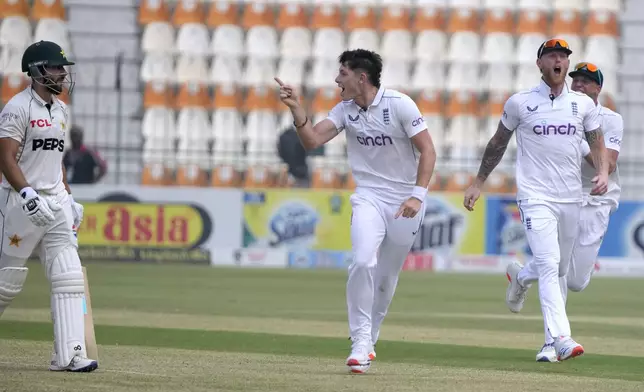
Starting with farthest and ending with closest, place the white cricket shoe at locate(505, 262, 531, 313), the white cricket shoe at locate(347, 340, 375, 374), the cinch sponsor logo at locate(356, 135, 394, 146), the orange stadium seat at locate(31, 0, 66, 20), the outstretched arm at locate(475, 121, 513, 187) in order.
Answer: the orange stadium seat at locate(31, 0, 66, 20)
the white cricket shoe at locate(505, 262, 531, 313)
the outstretched arm at locate(475, 121, 513, 187)
the cinch sponsor logo at locate(356, 135, 394, 146)
the white cricket shoe at locate(347, 340, 375, 374)

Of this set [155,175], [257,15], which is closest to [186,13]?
[257,15]

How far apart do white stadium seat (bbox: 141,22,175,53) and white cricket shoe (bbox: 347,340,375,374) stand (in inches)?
637

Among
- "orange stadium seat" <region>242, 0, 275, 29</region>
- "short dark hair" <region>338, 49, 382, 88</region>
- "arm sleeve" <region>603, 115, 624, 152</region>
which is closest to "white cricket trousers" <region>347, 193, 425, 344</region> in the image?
"short dark hair" <region>338, 49, 382, 88</region>

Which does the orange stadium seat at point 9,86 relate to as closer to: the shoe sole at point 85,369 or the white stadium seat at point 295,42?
the white stadium seat at point 295,42

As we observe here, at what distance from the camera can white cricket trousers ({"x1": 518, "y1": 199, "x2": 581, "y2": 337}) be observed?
8.75 m

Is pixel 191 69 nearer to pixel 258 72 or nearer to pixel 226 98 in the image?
pixel 226 98

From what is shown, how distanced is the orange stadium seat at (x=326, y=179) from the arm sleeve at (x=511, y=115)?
12.7 meters

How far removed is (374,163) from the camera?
8.25 m

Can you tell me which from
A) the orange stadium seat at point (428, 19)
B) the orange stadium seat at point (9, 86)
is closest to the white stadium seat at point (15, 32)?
the orange stadium seat at point (9, 86)

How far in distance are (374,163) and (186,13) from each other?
1615cm

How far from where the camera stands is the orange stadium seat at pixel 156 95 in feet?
74.7

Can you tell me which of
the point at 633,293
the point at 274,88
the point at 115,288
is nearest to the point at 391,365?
the point at 115,288

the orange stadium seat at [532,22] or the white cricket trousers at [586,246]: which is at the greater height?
the orange stadium seat at [532,22]

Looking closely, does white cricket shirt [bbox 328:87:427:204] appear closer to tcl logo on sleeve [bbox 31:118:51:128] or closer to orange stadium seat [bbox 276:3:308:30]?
tcl logo on sleeve [bbox 31:118:51:128]
